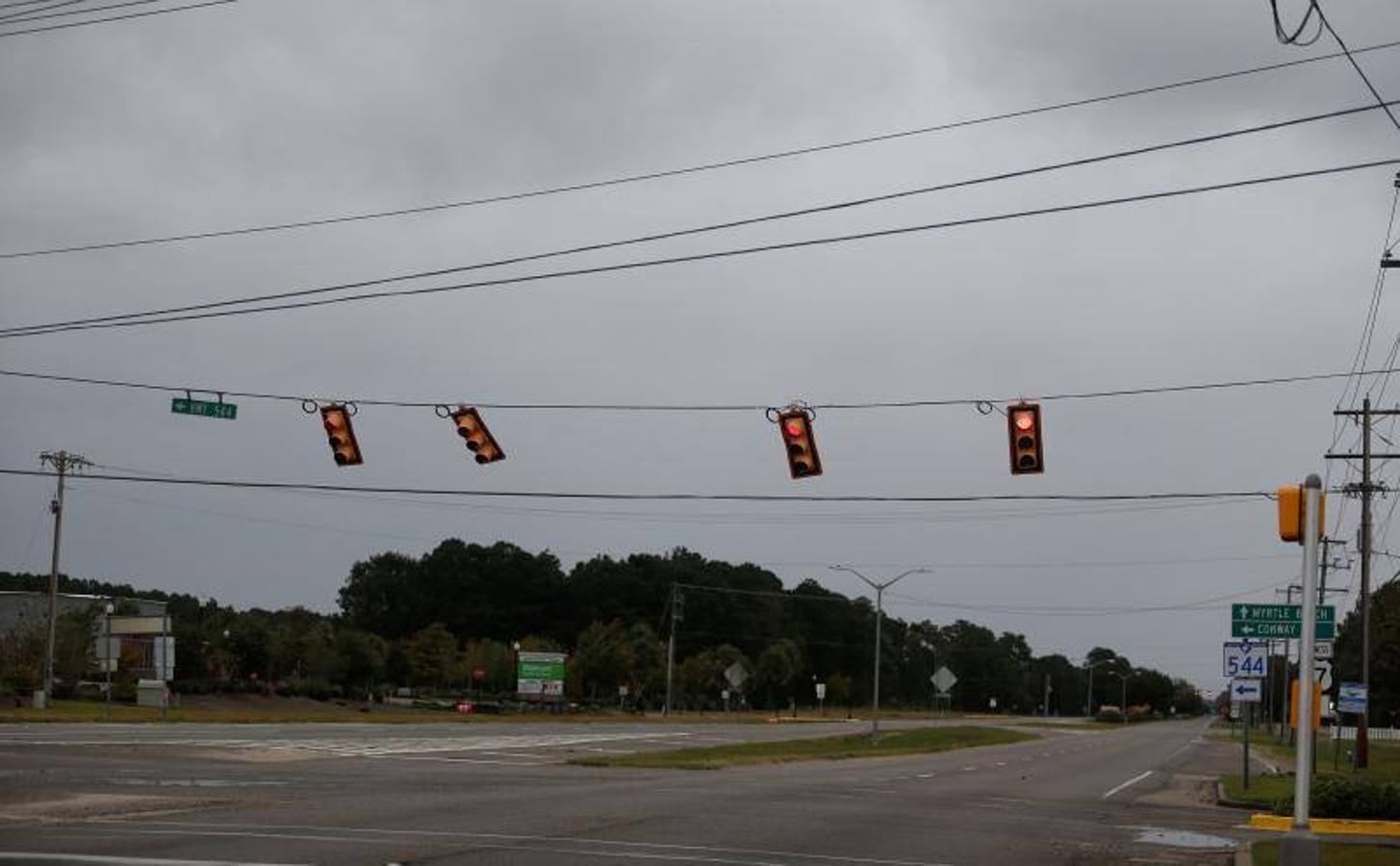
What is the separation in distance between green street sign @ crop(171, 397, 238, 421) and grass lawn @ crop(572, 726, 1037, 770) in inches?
668

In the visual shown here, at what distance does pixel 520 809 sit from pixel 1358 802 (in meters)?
16.0

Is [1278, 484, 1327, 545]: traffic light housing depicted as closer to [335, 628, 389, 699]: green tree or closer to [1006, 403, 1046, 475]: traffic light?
[1006, 403, 1046, 475]: traffic light

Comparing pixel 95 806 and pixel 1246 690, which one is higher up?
pixel 1246 690

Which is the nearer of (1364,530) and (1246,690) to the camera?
(1246,690)

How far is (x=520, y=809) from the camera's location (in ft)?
81.9

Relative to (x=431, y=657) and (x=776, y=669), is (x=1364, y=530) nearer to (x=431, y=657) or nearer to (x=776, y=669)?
(x=431, y=657)

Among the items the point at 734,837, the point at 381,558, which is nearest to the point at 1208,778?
the point at 734,837

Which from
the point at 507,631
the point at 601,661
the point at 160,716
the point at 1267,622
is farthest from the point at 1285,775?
the point at 507,631

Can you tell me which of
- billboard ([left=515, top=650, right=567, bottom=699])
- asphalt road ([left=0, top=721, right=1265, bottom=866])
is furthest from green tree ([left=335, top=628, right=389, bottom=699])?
asphalt road ([left=0, top=721, right=1265, bottom=866])

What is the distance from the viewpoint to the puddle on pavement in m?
24.5

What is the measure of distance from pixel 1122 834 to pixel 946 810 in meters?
3.89

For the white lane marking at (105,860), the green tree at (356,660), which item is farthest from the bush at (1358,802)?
the green tree at (356,660)

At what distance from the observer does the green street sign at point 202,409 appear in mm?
29625

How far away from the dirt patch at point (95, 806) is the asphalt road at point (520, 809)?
0.17 ft
